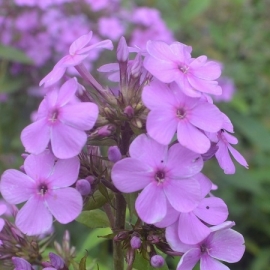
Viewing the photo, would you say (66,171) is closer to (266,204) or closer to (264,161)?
(266,204)

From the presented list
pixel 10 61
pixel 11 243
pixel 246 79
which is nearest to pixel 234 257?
pixel 11 243

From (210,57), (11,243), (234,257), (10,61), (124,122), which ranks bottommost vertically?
(10,61)

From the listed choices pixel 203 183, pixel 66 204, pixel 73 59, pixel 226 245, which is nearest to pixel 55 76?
pixel 73 59

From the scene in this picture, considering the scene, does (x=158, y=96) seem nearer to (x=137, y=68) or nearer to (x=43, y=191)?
(x=137, y=68)

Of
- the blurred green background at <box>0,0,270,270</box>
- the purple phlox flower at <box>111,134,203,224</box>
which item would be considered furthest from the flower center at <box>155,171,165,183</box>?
the blurred green background at <box>0,0,270,270</box>

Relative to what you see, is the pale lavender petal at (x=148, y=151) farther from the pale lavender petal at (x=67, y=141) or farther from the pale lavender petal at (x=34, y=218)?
the pale lavender petal at (x=34, y=218)

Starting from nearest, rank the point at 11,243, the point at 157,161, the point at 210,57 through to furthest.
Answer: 1. the point at 157,161
2. the point at 11,243
3. the point at 210,57

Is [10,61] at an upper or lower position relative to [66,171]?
lower
